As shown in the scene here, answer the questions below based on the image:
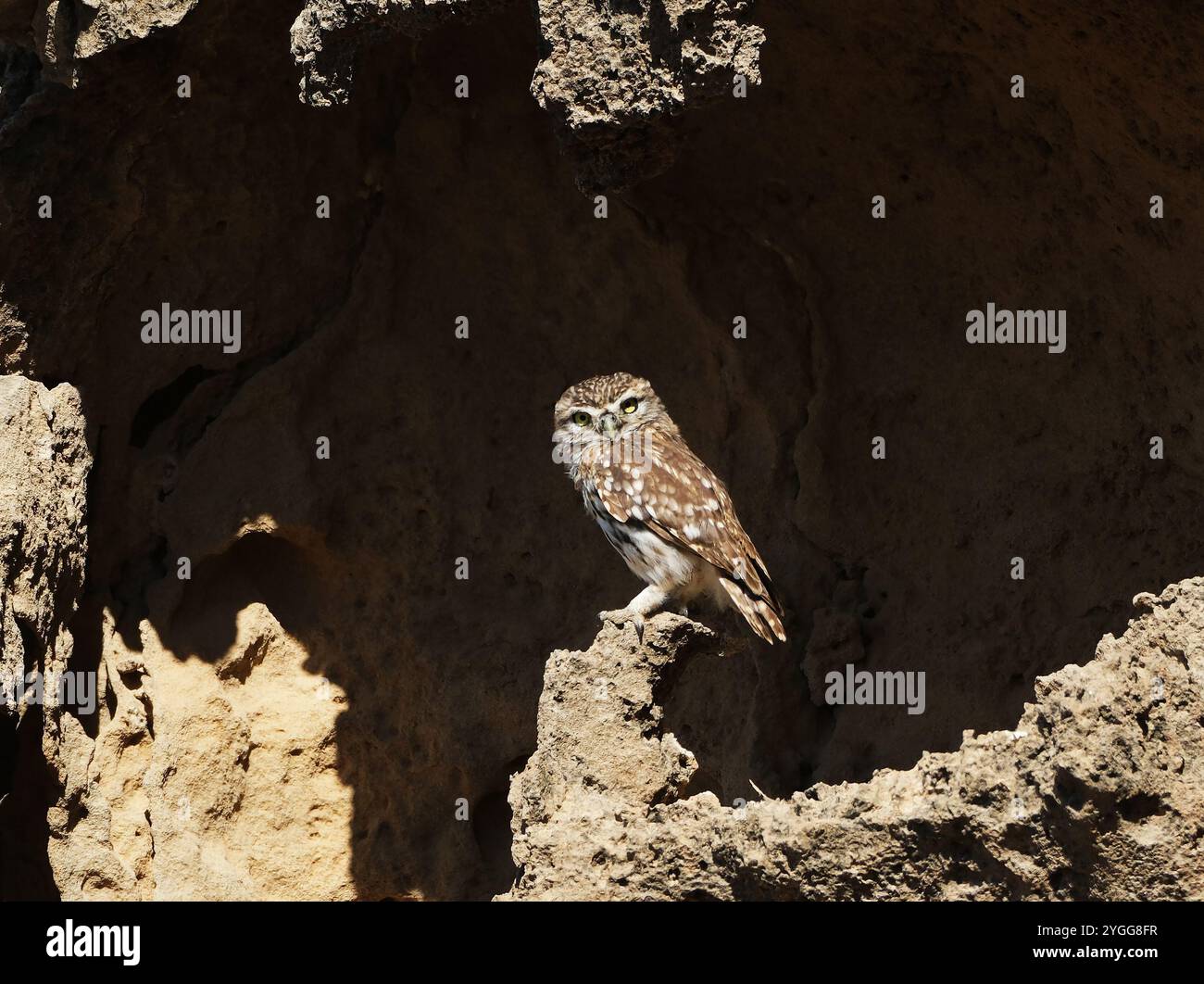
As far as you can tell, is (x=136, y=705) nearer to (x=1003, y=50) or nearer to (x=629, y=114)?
(x=629, y=114)

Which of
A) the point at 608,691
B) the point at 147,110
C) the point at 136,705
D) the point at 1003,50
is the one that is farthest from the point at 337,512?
the point at 1003,50

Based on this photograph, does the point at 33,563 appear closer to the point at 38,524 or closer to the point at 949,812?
the point at 38,524

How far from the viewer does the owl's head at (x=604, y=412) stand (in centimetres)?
660

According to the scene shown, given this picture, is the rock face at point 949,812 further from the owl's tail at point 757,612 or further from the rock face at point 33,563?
the rock face at point 33,563

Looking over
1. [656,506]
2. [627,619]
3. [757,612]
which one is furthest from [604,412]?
[627,619]

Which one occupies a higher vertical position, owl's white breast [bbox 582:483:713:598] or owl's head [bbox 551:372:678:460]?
owl's head [bbox 551:372:678:460]

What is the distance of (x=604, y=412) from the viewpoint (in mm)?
6594

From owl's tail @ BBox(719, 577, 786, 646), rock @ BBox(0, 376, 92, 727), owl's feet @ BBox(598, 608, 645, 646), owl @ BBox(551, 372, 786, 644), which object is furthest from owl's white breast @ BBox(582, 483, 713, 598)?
rock @ BBox(0, 376, 92, 727)

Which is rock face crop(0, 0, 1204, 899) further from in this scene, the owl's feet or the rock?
the owl's feet

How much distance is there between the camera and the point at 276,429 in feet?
24.6

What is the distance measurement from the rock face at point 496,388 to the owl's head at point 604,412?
74 centimetres

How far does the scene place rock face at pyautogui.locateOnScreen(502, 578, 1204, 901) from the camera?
170 inches

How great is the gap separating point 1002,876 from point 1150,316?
95.8 inches

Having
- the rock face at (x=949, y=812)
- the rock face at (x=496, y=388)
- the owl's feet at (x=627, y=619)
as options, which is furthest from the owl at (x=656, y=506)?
the rock face at (x=949, y=812)
